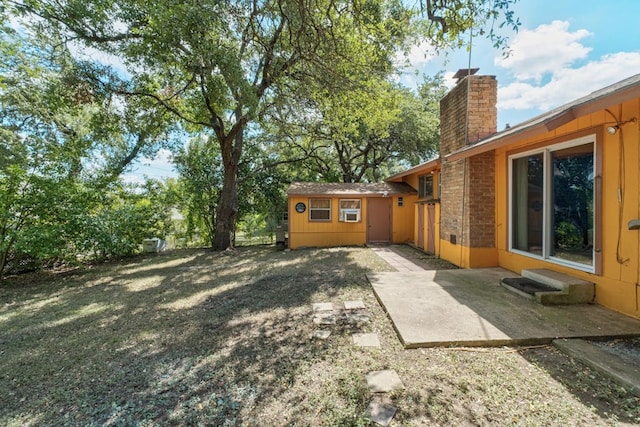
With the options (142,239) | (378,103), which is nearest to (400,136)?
(378,103)

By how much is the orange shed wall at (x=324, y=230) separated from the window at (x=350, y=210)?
0.17 meters

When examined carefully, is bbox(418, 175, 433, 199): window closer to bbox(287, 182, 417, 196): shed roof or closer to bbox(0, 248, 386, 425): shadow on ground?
bbox(287, 182, 417, 196): shed roof

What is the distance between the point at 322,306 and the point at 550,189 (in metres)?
3.96

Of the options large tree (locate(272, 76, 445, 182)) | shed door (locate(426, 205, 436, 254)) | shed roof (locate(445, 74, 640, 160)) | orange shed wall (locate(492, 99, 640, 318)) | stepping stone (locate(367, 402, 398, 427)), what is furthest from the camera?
large tree (locate(272, 76, 445, 182))

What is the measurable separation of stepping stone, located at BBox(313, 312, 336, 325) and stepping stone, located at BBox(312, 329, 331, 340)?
0.22m

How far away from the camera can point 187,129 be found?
12.3m

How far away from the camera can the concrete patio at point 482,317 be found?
112 inches

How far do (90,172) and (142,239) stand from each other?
9.19 ft

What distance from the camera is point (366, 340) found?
10.1ft

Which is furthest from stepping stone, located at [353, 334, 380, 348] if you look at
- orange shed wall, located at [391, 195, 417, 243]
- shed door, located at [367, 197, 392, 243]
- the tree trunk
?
the tree trunk

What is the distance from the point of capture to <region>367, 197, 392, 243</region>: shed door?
36.7 ft

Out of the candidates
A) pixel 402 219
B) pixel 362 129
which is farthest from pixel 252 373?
pixel 362 129

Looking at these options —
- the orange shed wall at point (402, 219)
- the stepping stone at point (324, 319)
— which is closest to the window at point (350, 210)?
the orange shed wall at point (402, 219)

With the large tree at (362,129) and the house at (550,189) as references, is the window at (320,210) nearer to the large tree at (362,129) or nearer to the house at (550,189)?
the large tree at (362,129)
